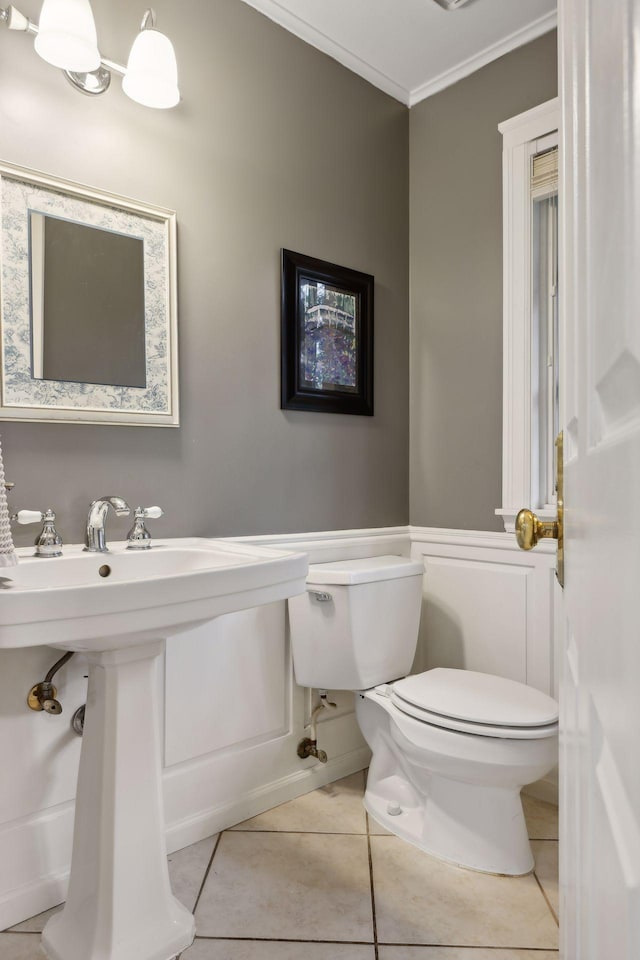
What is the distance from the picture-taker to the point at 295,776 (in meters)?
2.01

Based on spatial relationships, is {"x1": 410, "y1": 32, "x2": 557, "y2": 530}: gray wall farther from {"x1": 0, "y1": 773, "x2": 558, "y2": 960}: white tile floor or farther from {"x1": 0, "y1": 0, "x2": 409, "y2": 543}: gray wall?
{"x1": 0, "y1": 773, "x2": 558, "y2": 960}: white tile floor

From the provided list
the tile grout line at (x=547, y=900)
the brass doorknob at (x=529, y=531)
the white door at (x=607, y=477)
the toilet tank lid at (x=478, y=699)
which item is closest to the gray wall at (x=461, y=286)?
the toilet tank lid at (x=478, y=699)

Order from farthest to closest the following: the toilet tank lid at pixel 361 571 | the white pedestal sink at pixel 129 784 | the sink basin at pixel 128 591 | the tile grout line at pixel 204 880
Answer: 1. the toilet tank lid at pixel 361 571
2. the tile grout line at pixel 204 880
3. the white pedestal sink at pixel 129 784
4. the sink basin at pixel 128 591

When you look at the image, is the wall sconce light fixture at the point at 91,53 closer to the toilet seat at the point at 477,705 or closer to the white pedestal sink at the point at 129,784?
the white pedestal sink at the point at 129,784

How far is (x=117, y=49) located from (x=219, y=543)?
1324 mm

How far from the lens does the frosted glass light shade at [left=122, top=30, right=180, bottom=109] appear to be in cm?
159

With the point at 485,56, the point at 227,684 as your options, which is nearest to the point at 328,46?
the point at 485,56

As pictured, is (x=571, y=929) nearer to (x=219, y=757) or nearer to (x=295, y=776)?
(x=219, y=757)

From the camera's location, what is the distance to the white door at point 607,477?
0.20 metres

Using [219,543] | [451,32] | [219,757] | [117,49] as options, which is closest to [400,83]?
[451,32]

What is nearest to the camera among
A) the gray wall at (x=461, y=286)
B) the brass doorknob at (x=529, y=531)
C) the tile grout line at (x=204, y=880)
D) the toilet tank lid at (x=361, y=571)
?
the brass doorknob at (x=529, y=531)

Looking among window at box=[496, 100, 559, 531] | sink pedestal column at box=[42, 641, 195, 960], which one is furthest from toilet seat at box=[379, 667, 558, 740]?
sink pedestal column at box=[42, 641, 195, 960]

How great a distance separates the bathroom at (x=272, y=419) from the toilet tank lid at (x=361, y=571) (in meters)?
0.12

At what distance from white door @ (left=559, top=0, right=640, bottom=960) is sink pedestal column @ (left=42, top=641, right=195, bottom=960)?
103 cm
